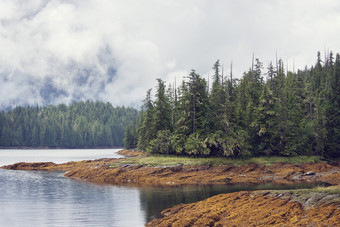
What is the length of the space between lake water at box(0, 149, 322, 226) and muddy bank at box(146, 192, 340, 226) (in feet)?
14.5

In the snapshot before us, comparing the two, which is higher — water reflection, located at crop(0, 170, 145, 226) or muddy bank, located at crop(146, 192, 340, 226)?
muddy bank, located at crop(146, 192, 340, 226)

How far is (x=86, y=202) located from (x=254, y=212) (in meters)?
20.2

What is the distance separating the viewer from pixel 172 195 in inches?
1467

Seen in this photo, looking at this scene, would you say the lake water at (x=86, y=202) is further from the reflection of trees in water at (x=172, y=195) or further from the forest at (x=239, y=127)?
the forest at (x=239, y=127)

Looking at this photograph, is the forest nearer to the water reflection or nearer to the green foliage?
the green foliage

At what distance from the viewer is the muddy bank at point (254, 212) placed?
66.0 ft

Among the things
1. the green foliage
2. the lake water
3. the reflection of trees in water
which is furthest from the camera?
the green foliage

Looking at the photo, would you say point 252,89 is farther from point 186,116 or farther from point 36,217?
point 36,217

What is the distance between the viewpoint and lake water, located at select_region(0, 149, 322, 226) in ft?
91.9

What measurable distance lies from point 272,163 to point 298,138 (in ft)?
31.9

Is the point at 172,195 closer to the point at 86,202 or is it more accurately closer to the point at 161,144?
the point at 86,202

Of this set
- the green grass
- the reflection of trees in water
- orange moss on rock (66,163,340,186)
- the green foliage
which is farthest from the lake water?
the green foliage

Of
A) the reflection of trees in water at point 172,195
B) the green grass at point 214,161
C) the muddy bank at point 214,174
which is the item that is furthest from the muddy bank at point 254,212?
the green grass at point 214,161

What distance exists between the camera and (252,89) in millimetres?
67125
